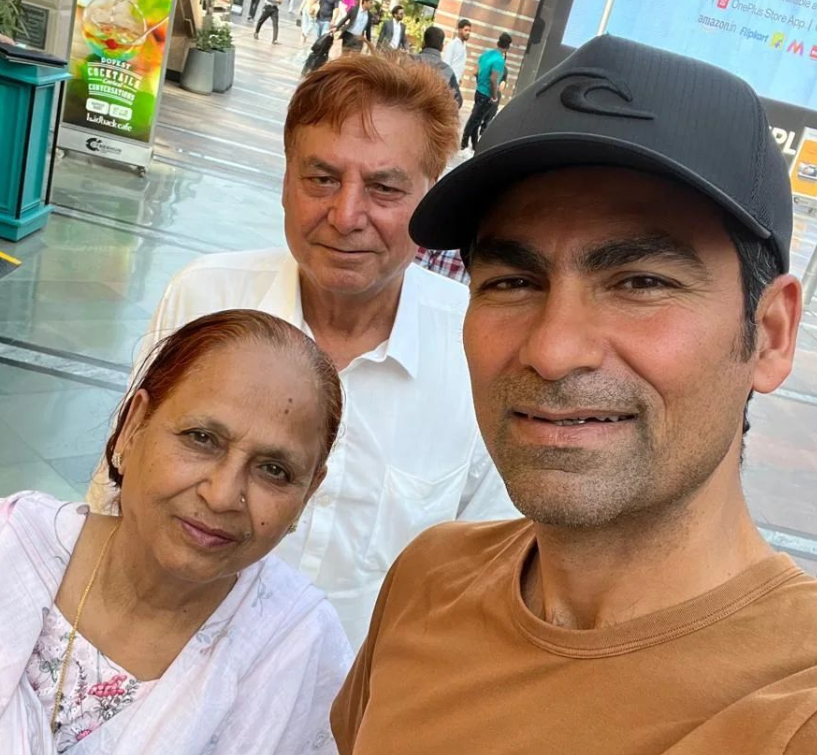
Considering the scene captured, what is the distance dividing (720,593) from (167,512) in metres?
0.88

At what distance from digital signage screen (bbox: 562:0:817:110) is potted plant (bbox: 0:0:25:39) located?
5645 mm

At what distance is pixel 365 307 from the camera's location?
81.8 inches

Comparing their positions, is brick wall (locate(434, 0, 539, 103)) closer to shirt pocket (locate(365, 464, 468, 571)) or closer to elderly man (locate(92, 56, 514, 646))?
elderly man (locate(92, 56, 514, 646))

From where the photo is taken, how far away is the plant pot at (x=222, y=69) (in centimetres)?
1469

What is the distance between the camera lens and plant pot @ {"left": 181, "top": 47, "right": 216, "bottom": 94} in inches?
566

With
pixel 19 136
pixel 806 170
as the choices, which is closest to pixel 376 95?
pixel 19 136

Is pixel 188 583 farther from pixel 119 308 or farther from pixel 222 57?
pixel 222 57

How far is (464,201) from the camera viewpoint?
125cm

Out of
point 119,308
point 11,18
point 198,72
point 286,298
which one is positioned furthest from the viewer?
point 198,72

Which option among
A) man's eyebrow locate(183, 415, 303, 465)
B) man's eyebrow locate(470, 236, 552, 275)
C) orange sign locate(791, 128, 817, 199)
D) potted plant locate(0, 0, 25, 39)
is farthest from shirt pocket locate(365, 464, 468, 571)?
orange sign locate(791, 128, 817, 199)

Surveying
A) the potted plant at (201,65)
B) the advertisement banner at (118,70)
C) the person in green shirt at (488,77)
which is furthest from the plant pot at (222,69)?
the advertisement banner at (118,70)

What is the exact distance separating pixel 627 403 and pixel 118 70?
876cm

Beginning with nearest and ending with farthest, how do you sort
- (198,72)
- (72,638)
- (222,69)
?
(72,638), (198,72), (222,69)

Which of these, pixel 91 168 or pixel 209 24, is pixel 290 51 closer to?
pixel 209 24
